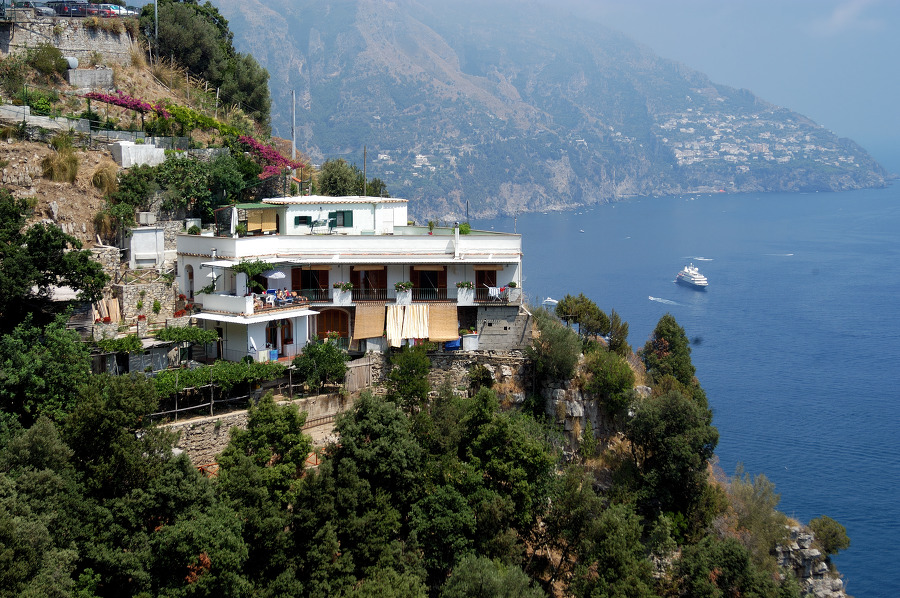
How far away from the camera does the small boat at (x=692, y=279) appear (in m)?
98.2

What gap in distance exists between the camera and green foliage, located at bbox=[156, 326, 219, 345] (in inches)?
968

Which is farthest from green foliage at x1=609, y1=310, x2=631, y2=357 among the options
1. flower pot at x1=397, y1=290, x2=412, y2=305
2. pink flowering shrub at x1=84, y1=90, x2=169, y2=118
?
pink flowering shrub at x1=84, y1=90, x2=169, y2=118

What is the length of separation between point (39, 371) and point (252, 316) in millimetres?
6654

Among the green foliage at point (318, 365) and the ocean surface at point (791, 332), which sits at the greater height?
the green foliage at point (318, 365)

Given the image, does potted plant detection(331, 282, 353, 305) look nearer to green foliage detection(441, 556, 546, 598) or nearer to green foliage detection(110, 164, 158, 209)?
green foliage detection(110, 164, 158, 209)

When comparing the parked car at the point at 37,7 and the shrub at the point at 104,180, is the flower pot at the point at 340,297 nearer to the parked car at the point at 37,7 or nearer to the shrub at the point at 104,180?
the shrub at the point at 104,180

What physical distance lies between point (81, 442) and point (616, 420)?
18.0 m

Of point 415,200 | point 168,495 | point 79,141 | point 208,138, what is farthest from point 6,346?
point 415,200

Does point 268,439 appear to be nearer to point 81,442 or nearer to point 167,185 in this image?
point 81,442

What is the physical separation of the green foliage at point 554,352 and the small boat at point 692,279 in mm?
74338

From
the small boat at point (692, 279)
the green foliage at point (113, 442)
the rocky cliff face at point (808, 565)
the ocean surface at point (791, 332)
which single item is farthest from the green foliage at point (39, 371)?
the small boat at point (692, 279)

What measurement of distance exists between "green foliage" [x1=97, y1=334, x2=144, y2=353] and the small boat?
84.2m

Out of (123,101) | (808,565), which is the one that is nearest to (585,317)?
(808,565)

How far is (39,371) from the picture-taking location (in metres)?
21.3
